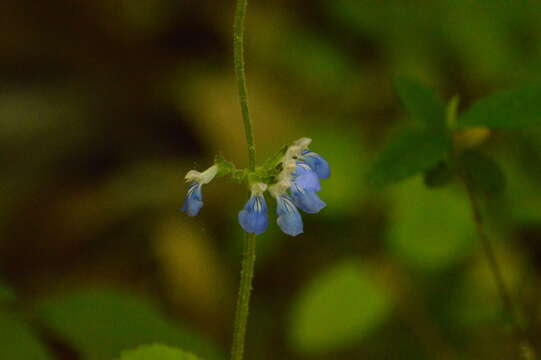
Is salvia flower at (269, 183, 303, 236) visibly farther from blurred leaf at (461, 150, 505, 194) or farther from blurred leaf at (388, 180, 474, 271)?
blurred leaf at (388, 180, 474, 271)

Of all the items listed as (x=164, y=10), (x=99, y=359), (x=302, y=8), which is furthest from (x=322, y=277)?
(x=164, y=10)

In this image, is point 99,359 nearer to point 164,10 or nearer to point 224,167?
point 224,167

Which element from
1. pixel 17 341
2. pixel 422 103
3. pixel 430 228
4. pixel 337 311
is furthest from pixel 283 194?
pixel 430 228

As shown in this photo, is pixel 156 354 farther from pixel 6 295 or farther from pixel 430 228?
pixel 430 228

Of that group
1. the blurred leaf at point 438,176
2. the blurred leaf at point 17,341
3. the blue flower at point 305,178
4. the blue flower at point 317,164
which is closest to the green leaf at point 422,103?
the blurred leaf at point 438,176

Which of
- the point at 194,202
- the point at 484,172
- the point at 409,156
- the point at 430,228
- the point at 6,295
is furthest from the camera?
the point at 430,228

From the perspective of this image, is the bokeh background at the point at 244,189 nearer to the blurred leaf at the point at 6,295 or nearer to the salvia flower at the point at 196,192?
the blurred leaf at the point at 6,295

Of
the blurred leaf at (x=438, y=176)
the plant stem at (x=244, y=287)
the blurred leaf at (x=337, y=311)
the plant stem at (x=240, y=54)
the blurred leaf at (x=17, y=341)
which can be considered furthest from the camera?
the blurred leaf at (x=337, y=311)
